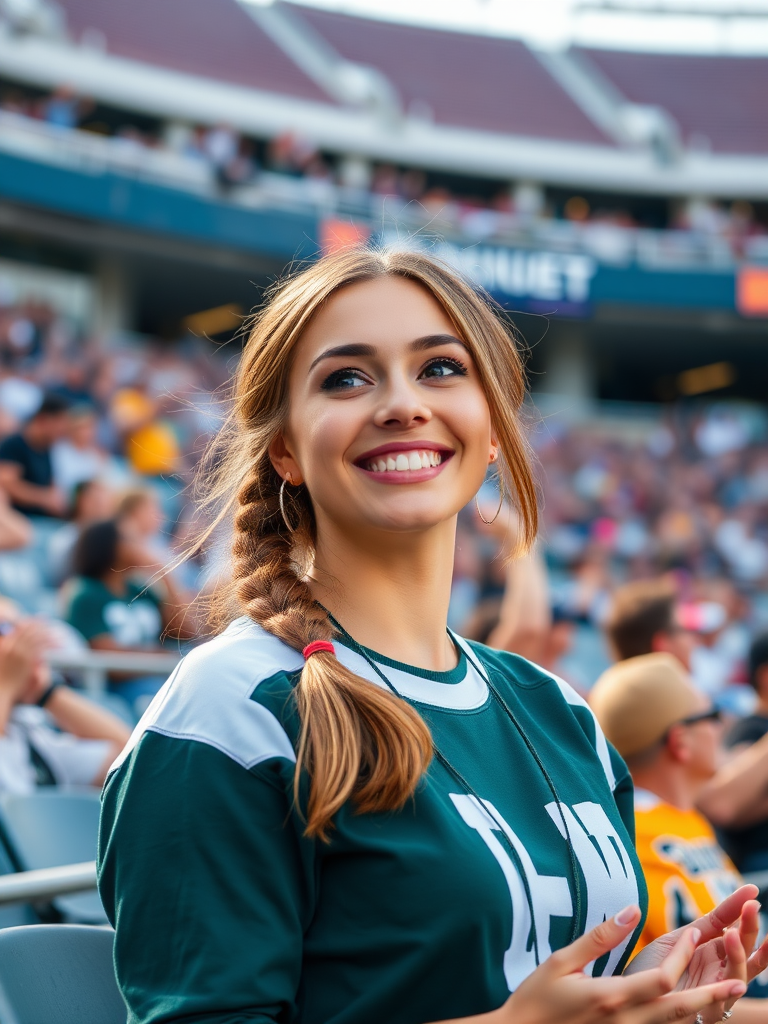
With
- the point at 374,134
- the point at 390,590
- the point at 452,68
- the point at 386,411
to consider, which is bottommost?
the point at 390,590

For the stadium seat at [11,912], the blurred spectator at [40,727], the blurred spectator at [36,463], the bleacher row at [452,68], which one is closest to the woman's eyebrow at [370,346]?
the stadium seat at [11,912]

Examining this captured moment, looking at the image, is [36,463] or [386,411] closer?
[386,411]

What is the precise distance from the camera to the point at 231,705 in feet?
3.90

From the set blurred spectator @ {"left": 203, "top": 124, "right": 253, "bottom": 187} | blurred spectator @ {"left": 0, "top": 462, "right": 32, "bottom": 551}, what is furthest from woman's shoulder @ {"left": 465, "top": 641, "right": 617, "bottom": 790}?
blurred spectator @ {"left": 203, "top": 124, "right": 253, "bottom": 187}

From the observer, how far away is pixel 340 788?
3.77 ft

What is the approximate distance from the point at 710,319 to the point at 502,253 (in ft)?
16.4

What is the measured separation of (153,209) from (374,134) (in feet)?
21.0

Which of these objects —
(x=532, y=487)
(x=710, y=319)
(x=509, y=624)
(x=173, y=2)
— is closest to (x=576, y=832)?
(x=532, y=487)

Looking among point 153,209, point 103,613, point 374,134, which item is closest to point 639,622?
point 103,613

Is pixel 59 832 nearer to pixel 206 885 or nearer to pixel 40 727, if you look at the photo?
pixel 40 727

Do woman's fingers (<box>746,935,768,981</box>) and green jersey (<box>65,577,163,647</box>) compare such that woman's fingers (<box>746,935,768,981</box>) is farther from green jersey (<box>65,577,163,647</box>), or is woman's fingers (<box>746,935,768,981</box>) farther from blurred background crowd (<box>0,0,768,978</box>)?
green jersey (<box>65,577,163,647</box>)

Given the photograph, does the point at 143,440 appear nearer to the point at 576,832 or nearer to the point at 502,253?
the point at 576,832

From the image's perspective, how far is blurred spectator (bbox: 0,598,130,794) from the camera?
3049 mm

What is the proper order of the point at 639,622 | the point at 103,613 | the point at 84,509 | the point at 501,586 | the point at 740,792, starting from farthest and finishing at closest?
the point at 501,586, the point at 84,509, the point at 103,613, the point at 639,622, the point at 740,792
